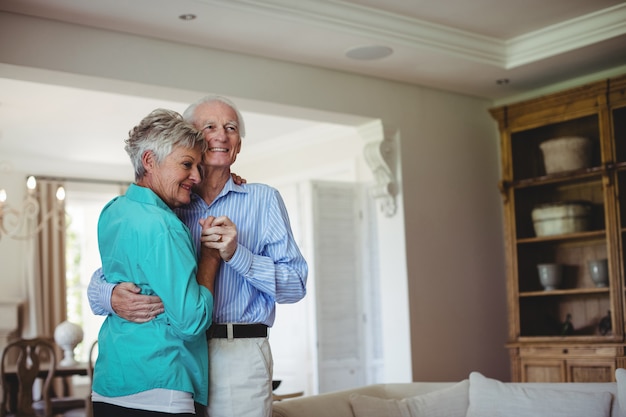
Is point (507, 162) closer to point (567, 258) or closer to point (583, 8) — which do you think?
point (567, 258)

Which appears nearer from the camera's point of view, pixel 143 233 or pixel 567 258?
pixel 143 233

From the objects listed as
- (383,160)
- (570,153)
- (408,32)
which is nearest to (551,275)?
(570,153)

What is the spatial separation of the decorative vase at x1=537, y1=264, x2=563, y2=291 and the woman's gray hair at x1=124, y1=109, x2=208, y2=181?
155 inches

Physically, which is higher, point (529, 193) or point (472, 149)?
point (472, 149)

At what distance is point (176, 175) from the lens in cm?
211

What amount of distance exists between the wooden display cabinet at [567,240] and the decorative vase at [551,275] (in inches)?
2.7

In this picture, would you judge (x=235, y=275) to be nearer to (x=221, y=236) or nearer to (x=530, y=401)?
(x=221, y=236)

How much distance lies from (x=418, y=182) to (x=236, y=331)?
3774mm

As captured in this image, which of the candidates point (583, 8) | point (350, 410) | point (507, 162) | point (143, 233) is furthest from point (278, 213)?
point (507, 162)

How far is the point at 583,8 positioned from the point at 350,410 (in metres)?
2.91

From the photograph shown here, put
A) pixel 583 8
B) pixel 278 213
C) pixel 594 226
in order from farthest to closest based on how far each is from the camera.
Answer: pixel 594 226 < pixel 583 8 < pixel 278 213

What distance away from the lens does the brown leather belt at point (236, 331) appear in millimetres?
2121

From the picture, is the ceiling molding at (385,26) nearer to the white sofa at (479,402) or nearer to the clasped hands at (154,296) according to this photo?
the white sofa at (479,402)

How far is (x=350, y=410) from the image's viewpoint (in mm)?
3551
